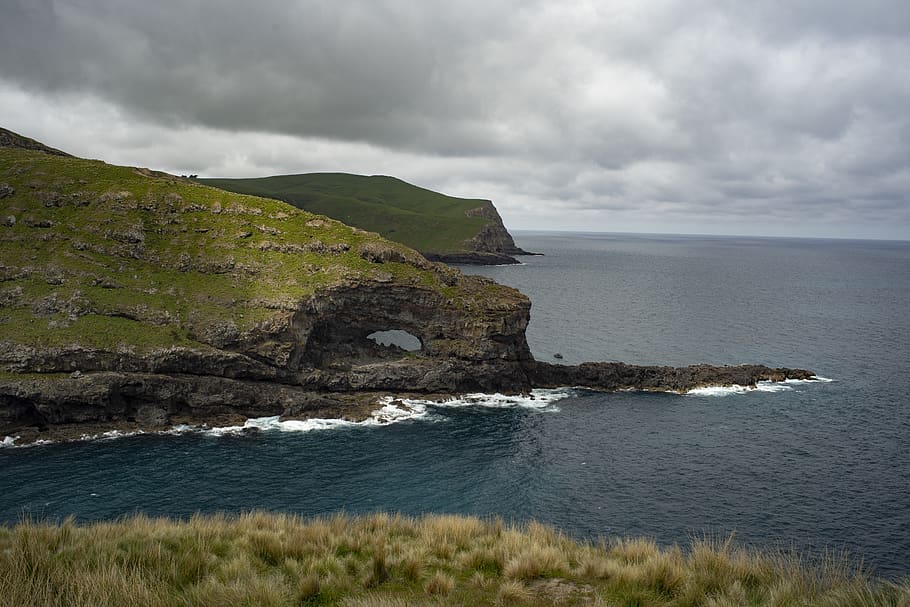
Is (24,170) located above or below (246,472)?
above

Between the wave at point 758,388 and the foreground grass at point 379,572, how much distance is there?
55.1m

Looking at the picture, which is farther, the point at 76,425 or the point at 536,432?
the point at 536,432

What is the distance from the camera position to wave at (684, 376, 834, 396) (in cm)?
6432

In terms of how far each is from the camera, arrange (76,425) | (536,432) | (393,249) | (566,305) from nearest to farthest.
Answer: (76,425) < (536,432) < (393,249) < (566,305)

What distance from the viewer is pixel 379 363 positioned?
206ft

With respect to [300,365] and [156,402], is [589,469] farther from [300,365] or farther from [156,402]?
[156,402]

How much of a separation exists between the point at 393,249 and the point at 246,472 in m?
34.4

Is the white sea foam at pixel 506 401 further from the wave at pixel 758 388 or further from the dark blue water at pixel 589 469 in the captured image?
the wave at pixel 758 388

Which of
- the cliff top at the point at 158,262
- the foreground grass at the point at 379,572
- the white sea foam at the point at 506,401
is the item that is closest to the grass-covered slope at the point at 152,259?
the cliff top at the point at 158,262

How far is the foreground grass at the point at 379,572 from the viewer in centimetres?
952

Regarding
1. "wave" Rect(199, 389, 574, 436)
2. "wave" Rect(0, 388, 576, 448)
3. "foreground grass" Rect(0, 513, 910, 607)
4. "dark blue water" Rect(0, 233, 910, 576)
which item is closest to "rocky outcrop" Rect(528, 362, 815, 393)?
"wave" Rect(0, 388, 576, 448)

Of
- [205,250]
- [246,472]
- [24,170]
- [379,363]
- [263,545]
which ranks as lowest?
[246,472]

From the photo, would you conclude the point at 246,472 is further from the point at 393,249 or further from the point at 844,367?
the point at 844,367

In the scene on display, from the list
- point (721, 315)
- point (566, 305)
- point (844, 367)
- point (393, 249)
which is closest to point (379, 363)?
point (393, 249)
